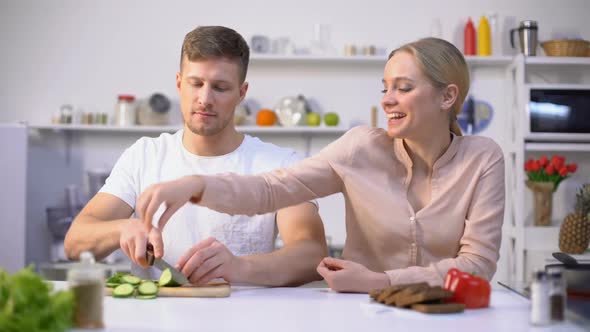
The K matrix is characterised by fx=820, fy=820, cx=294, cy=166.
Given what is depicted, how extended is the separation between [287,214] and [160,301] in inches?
28.0

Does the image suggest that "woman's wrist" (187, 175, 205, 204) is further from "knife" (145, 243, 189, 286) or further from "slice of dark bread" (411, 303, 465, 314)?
"slice of dark bread" (411, 303, 465, 314)

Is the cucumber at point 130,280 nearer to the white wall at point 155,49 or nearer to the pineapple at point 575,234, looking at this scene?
the pineapple at point 575,234

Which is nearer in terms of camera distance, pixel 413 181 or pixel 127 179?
pixel 413 181

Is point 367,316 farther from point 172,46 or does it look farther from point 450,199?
point 172,46

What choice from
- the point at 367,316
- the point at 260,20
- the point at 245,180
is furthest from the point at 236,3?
the point at 367,316

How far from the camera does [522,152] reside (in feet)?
16.2

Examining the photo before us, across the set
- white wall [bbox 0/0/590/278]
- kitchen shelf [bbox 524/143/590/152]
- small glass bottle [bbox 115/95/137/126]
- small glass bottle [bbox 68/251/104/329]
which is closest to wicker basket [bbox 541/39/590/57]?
white wall [bbox 0/0/590/278]

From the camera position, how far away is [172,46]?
529cm

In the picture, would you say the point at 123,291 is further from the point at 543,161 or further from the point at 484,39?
the point at 484,39

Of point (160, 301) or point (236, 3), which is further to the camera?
point (236, 3)

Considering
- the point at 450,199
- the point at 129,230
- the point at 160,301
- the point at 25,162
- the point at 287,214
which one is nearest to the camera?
the point at 160,301

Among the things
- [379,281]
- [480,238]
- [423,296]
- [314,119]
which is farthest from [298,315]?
[314,119]

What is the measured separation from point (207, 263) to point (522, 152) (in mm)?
3379

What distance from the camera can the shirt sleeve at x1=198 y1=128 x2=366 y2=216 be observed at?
1958 millimetres
